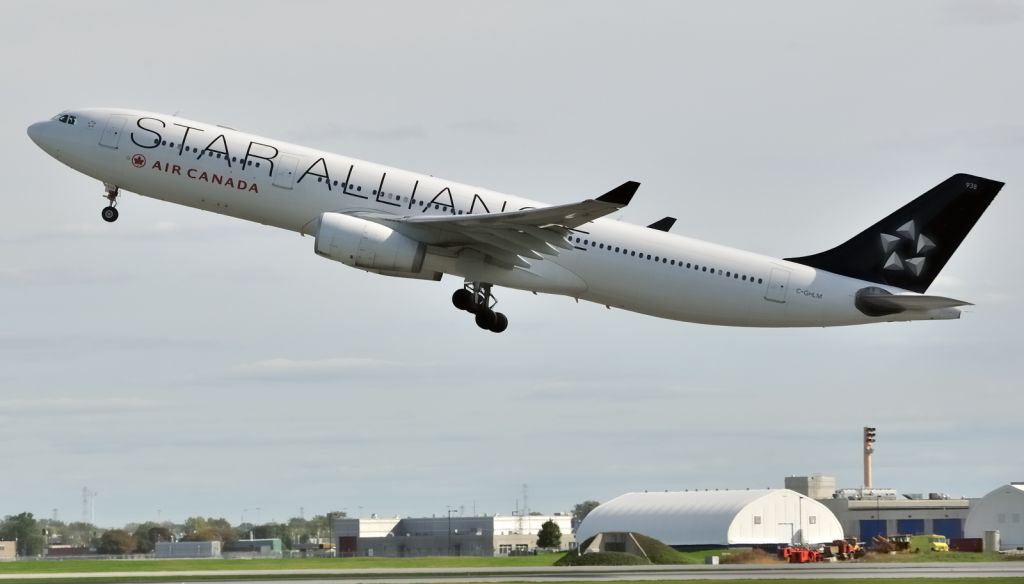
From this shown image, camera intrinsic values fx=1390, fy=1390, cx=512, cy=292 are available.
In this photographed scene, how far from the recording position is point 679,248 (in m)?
51.4

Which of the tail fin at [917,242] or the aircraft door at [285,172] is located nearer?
the aircraft door at [285,172]

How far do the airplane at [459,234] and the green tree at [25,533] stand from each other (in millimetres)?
70880

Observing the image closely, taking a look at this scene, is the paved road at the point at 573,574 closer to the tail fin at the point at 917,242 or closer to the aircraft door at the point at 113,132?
the tail fin at the point at 917,242

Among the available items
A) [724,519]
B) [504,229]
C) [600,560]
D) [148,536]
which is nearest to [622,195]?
[504,229]

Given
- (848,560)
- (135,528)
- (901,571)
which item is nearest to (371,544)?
(135,528)

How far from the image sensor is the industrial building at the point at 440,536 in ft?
394

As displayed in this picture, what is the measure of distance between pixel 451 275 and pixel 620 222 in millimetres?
6612

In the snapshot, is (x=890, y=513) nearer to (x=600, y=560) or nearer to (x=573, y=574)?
(x=600, y=560)

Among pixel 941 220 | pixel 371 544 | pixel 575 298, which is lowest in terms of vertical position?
pixel 371 544

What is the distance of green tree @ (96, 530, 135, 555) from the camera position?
10750 centimetres

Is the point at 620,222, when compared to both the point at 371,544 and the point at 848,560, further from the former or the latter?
the point at 371,544

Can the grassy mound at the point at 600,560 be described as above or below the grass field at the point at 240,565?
above

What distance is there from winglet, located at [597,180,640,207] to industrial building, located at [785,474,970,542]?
8454cm

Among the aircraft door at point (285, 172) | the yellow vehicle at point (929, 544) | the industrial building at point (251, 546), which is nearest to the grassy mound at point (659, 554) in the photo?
the yellow vehicle at point (929, 544)
